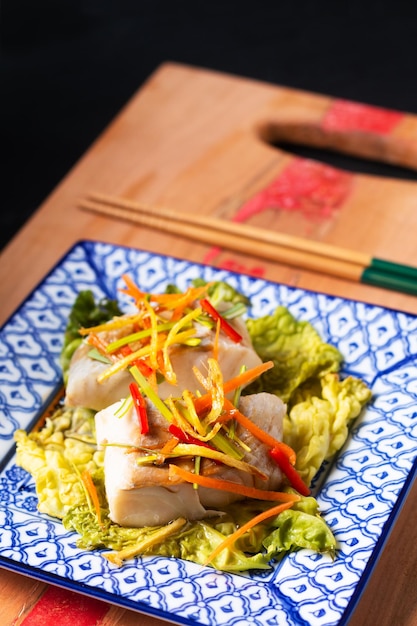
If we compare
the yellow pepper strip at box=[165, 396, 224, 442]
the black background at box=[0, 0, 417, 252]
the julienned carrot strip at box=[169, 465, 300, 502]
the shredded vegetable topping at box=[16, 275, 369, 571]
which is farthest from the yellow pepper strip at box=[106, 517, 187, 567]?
the black background at box=[0, 0, 417, 252]

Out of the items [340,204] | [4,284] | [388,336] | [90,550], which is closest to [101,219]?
[4,284]

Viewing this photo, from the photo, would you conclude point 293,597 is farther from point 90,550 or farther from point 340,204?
point 340,204

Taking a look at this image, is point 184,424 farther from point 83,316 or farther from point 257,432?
point 83,316

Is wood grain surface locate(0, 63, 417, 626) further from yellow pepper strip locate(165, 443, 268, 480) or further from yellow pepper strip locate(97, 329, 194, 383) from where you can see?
yellow pepper strip locate(165, 443, 268, 480)

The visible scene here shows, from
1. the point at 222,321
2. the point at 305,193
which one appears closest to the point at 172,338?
the point at 222,321

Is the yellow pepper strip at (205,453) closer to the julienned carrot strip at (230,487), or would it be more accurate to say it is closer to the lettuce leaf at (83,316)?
the julienned carrot strip at (230,487)

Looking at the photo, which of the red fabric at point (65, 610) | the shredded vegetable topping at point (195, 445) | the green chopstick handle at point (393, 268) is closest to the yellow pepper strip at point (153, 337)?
the shredded vegetable topping at point (195, 445)
